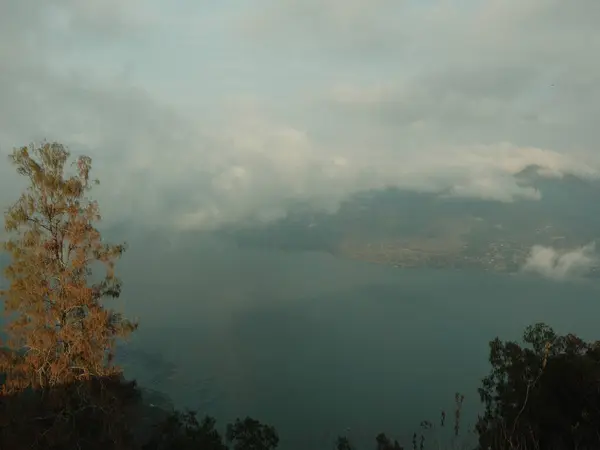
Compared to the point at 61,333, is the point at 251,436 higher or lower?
lower

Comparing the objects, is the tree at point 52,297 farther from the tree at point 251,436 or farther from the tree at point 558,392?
the tree at point 251,436

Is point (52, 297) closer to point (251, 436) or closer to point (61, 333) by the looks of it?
point (61, 333)

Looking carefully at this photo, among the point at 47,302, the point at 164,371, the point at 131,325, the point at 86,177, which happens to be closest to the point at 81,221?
the point at 86,177

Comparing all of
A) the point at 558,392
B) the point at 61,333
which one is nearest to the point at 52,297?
the point at 61,333

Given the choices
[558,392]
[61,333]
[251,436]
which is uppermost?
[61,333]

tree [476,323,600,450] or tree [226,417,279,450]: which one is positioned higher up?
tree [476,323,600,450]

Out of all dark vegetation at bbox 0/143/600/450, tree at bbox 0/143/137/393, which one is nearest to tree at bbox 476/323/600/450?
dark vegetation at bbox 0/143/600/450

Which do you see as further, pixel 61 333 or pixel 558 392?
pixel 558 392

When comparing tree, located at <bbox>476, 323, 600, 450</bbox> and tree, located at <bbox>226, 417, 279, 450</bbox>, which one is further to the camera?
tree, located at <bbox>226, 417, 279, 450</bbox>

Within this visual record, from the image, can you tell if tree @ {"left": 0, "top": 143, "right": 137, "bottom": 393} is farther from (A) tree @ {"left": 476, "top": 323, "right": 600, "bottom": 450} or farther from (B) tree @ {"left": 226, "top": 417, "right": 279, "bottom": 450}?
(B) tree @ {"left": 226, "top": 417, "right": 279, "bottom": 450}

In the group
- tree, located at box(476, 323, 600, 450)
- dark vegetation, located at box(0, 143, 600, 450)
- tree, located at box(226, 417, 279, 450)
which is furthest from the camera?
tree, located at box(226, 417, 279, 450)

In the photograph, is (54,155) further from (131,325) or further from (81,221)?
(131,325)
